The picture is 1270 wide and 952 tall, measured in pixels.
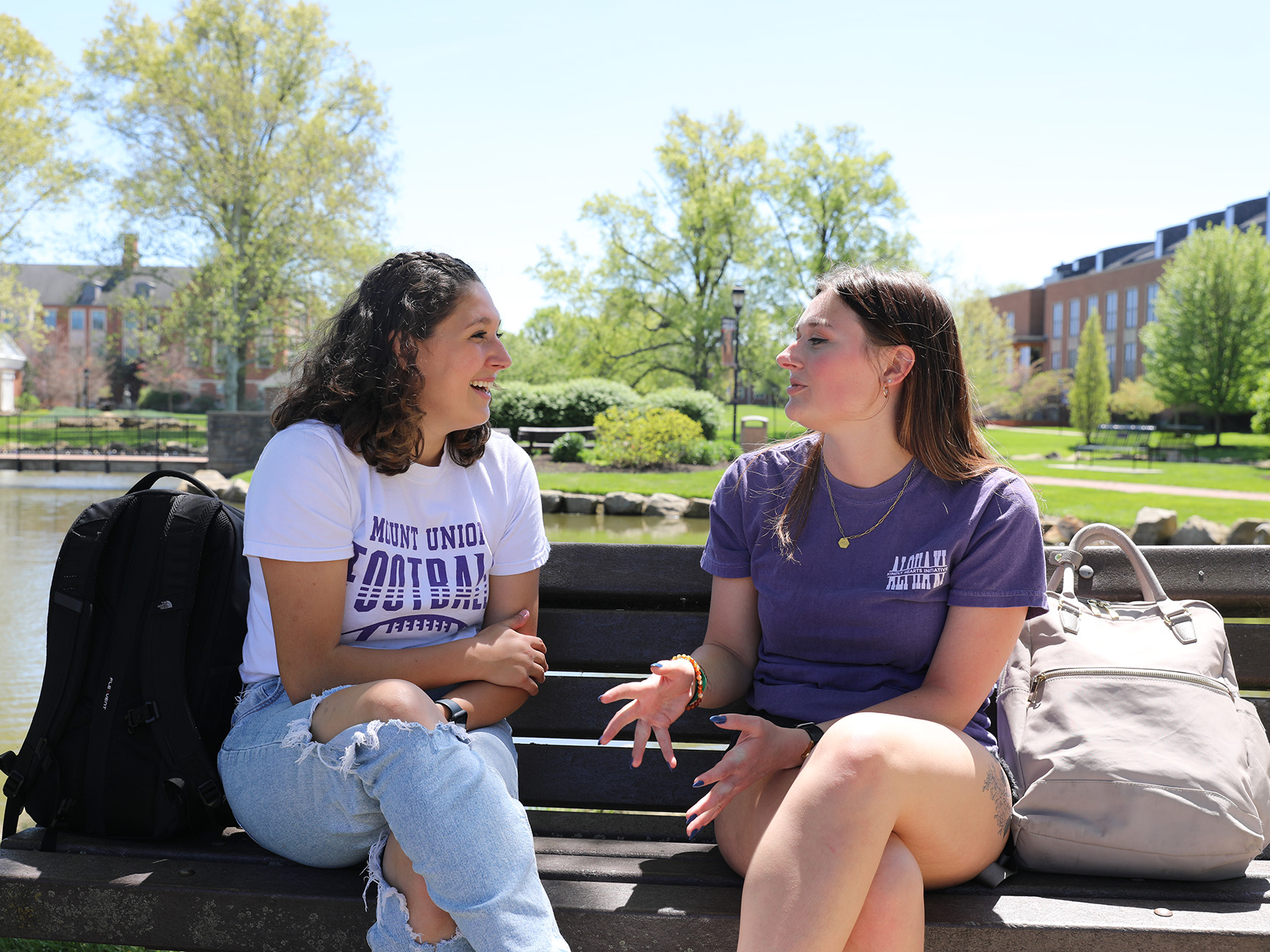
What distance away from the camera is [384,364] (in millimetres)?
2127

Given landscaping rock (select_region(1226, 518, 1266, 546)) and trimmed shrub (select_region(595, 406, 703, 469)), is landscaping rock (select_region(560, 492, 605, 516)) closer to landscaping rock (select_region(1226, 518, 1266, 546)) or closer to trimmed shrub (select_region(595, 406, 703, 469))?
trimmed shrub (select_region(595, 406, 703, 469))

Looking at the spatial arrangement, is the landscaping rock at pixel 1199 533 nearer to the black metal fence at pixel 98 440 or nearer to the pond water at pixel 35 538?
the pond water at pixel 35 538

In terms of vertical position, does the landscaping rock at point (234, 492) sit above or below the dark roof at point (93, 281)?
below

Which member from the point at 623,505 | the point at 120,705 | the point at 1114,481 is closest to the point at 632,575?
the point at 120,705

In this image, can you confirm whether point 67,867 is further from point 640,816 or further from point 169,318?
point 169,318

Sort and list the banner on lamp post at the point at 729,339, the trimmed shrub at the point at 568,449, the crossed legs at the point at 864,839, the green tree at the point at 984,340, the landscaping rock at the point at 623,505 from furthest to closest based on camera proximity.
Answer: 1. the green tree at the point at 984,340
2. the banner on lamp post at the point at 729,339
3. the trimmed shrub at the point at 568,449
4. the landscaping rock at the point at 623,505
5. the crossed legs at the point at 864,839

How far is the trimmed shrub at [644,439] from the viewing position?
18297 millimetres

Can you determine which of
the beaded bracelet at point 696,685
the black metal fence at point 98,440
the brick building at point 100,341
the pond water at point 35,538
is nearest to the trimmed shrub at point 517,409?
the pond water at point 35,538

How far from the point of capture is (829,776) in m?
1.61

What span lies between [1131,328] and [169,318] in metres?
56.7

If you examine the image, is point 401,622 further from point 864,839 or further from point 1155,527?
point 1155,527

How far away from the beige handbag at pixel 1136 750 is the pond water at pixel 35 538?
2.00m

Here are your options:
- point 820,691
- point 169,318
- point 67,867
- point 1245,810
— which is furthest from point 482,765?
point 169,318

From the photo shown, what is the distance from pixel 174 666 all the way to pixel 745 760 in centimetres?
119
